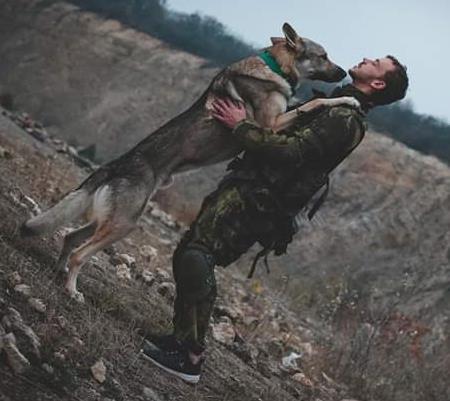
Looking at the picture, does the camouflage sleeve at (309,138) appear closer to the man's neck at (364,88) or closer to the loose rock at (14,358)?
the man's neck at (364,88)

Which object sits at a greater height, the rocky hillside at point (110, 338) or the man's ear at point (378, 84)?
the man's ear at point (378, 84)

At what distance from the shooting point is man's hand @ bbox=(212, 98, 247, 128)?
10.4ft

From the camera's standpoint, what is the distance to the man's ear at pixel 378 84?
3.14 m

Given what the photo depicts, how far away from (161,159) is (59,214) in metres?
0.53

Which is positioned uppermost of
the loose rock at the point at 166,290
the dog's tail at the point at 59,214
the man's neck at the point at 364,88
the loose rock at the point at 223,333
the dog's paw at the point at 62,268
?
the man's neck at the point at 364,88

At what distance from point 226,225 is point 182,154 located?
1.90 feet

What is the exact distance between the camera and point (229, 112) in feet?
10.6

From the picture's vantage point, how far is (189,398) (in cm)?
294

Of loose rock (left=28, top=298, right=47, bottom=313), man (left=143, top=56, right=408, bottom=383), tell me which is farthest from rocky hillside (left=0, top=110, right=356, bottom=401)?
man (left=143, top=56, right=408, bottom=383)

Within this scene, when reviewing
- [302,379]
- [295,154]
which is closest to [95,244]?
[295,154]

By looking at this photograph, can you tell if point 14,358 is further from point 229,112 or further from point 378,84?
point 378,84

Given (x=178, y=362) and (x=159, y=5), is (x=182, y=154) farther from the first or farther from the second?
(x=159, y=5)

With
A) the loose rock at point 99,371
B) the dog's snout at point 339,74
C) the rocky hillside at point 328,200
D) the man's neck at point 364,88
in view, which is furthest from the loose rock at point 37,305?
the dog's snout at point 339,74

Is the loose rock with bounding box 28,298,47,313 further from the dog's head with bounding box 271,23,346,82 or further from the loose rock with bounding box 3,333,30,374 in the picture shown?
the dog's head with bounding box 271,23,346,82
